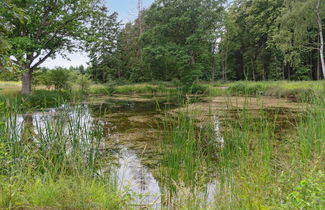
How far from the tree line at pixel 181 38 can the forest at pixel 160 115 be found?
0.33 ft

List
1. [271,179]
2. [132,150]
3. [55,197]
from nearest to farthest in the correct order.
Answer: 1. [55,197]
2. [271,179]
3. [132,150]

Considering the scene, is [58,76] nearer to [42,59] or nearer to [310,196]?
[42,59]

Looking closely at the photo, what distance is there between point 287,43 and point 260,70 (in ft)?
34.3

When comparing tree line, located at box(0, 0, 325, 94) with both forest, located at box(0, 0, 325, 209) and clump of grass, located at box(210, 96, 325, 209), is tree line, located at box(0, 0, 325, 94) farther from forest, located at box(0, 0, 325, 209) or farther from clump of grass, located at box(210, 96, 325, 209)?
clump of grass, located at box(210, 96, 325, 209)

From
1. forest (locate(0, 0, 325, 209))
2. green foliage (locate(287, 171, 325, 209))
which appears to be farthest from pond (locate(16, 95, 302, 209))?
green foliage (locate(287, 171, 325, 209))

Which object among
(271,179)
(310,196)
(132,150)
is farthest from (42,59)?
(310,196)

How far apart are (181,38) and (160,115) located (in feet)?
50.9

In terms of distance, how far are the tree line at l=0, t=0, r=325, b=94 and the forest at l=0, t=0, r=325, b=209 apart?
0.10m

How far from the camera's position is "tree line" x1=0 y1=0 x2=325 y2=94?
34.3 feet

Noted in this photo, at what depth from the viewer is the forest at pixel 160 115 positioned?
169 cm

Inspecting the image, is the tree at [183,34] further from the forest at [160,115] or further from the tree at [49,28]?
the tree at [49,28]

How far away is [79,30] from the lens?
11195mm

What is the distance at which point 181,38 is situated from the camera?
20.5 meters

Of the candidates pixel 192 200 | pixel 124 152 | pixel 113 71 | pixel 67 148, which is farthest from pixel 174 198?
pixel 113 71
